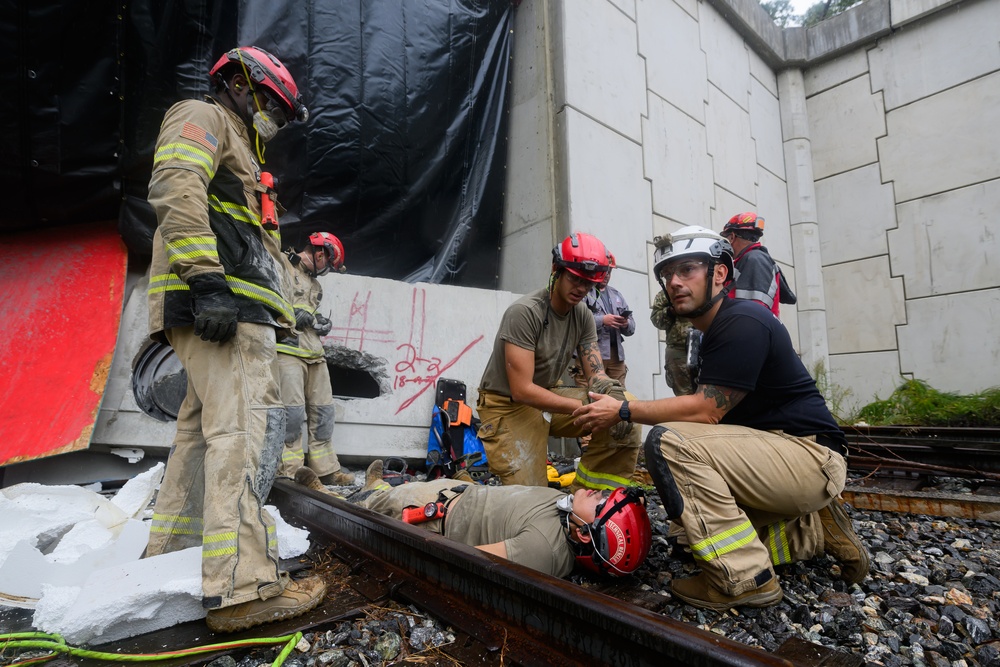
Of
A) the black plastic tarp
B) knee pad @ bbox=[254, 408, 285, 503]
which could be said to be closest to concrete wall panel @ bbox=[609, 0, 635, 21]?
the black plastic tarp

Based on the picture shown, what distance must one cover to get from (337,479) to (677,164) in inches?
243

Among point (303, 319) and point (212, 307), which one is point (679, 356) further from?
point (212, 307)

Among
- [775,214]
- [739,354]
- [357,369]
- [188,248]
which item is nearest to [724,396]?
[739,354]

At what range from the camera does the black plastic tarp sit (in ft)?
12.5

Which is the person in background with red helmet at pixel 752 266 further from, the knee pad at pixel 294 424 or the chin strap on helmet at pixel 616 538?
the knee pad at pixel 294 424

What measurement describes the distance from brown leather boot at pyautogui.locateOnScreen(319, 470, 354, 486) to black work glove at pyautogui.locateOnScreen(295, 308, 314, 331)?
1.29m

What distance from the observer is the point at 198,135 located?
198 centimetres

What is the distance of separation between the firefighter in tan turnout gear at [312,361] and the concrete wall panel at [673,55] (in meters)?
5.30

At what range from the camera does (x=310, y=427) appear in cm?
446

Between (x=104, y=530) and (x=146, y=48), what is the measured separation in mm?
3564

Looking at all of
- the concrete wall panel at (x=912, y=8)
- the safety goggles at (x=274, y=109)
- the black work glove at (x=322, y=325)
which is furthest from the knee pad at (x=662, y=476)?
the concrete wall panel at (x=912, y=8)

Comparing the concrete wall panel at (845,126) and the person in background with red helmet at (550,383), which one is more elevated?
the concrete wall panel at (845,126)

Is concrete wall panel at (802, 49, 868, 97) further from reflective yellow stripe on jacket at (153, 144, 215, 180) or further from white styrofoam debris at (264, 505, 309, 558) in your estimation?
white styrofoam debris at (264, 505, 309, 558)

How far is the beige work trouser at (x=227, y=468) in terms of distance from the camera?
1801 millimetres
